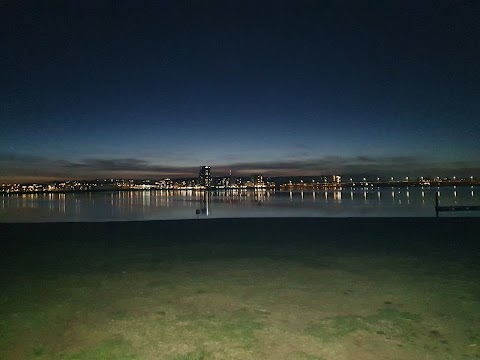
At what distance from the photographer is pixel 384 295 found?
778cm

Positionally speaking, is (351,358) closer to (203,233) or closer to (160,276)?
(160,276)

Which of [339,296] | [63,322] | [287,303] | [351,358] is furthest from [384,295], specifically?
[63,322]

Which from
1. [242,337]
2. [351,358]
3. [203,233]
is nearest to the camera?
[351,358]

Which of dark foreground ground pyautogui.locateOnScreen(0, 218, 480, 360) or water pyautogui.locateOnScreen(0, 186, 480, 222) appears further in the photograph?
water pyautogui.locateOnScreen(0, 186, 480, 222)

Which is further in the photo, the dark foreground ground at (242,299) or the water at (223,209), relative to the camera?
the water at (223,209)

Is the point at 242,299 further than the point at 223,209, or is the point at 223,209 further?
the point at 223,209

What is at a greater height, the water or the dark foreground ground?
the dark foreground ground

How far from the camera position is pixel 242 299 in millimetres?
7609

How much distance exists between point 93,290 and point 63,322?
6.46 ft

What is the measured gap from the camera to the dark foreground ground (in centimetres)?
546

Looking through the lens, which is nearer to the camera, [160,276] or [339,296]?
[339,296]

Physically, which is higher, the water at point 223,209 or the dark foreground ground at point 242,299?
the dark foreground ground at point 242,299

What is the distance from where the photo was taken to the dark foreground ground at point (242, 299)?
A: 546 cm

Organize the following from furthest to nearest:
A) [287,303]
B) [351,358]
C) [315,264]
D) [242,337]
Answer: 1. [315,264]
2. [287,303]
3. [242,337]
4. [351,358]
